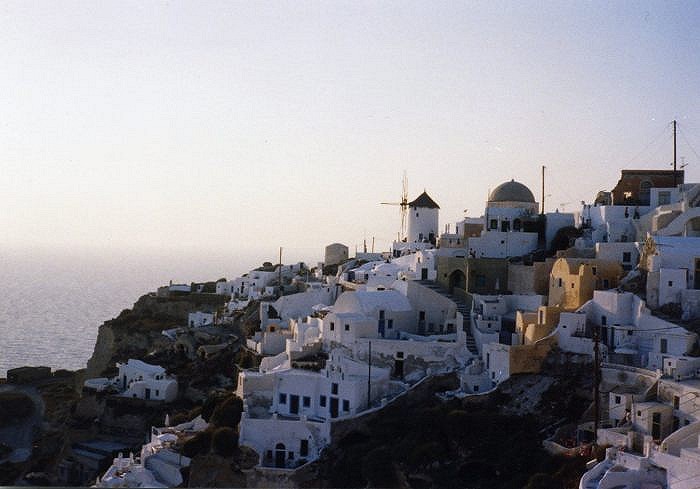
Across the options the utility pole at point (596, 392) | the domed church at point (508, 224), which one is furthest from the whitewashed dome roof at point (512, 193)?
the utility pole at point (596, 392)

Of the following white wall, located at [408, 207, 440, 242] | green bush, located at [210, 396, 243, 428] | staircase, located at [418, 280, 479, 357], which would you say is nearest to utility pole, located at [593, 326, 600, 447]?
staircase, located at [418, 280, 479, 357]

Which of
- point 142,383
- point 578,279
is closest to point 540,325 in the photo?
point 578,279

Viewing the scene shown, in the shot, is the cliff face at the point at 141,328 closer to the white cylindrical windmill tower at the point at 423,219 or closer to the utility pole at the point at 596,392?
the white cylindrical windmill tower at the point at 423,219

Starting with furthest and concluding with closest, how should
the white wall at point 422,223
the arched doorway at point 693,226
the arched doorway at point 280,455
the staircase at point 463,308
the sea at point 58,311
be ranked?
the sea at point 58,311 → the white wall at point 422,223 → the arched doorway at point 693,226 → the staircase at point 463,308 → the arched doorway at point 280,455

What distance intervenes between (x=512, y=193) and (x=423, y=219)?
20.6ft

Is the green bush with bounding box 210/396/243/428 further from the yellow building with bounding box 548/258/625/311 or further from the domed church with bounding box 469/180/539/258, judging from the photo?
the domed church with bounding box 469/180/539/258

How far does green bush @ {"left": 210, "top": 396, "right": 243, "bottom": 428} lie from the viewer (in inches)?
953

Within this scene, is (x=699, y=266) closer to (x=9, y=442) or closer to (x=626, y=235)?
(x=626, y=235)

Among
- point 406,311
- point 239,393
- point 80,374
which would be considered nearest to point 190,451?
point 239,393

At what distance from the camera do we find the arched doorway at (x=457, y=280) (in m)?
28.5

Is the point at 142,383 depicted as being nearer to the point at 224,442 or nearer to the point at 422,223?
the point at 224,442

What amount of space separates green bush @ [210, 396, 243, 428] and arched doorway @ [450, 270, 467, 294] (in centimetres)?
782

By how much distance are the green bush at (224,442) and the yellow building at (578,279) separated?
29.7 feet

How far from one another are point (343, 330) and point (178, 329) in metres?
14.2
